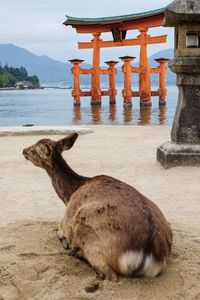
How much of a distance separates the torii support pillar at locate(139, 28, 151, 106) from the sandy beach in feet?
60.1

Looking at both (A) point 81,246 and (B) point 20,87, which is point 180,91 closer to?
(A) point 81,246

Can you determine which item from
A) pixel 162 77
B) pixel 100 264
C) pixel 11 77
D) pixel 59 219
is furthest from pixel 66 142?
pixel 11 77

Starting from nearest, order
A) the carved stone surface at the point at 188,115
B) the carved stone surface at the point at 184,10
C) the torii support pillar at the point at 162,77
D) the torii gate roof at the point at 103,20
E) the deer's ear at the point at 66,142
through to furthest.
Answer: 1. the deer's ear at the point at 66,142
2. the carved stone surface at the point at 184,10
3. the carved stone surface at the point at 188,115
4. the torii gate roof at the point at 103,20
5. the torii support pillar at the point at 162,77

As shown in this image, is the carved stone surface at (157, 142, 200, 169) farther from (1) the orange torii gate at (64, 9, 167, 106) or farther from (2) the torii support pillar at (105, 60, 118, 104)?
(2) the torii support pillar at (105, 60, 118, 104)

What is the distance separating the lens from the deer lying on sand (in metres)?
2.65

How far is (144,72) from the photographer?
27234 millimetres

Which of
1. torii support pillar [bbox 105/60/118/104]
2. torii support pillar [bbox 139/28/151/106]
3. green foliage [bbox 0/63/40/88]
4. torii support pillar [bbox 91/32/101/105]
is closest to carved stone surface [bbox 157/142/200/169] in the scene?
torii support pillar [bbox 139/28/151/106]

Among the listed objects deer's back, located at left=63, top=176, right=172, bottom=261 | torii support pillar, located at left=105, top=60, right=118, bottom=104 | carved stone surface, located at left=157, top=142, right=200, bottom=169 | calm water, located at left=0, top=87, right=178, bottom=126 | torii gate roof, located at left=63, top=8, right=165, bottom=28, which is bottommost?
calm water, located at left=0, top=87, right=178, bottom=126

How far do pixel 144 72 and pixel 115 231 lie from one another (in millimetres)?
25168

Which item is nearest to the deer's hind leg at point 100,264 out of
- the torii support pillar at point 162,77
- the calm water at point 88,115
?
the calm water at point 88,115

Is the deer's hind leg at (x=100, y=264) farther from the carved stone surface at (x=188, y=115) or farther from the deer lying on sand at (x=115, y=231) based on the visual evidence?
the carved stone surface at (x=188, y=115)

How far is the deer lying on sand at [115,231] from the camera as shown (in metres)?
2.65

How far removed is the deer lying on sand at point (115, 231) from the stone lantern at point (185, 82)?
136 inches

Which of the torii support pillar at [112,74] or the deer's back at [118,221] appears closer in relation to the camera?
the deer's back at [118,221]
